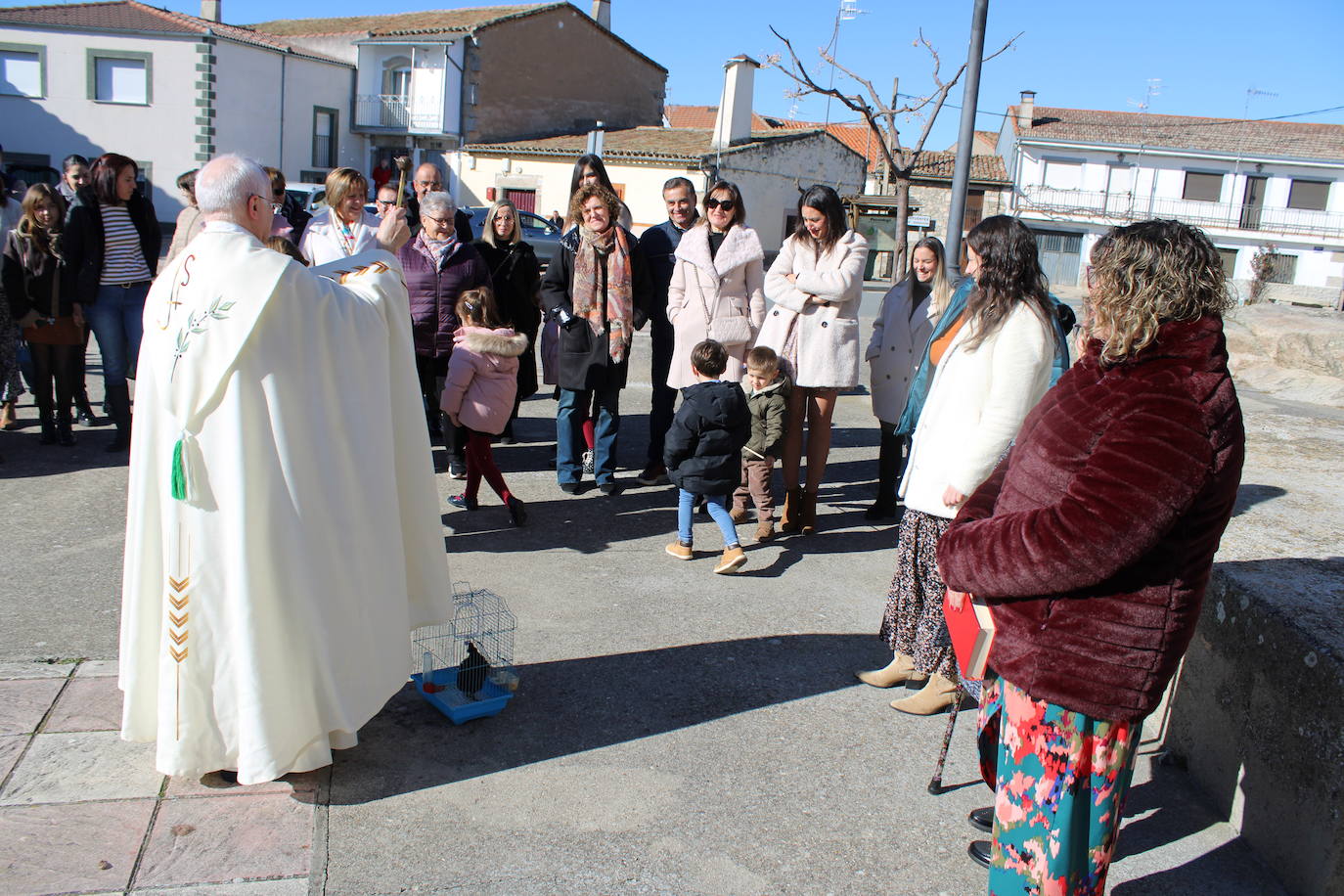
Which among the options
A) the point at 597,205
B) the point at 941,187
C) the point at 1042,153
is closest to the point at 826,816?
the point at 597,205

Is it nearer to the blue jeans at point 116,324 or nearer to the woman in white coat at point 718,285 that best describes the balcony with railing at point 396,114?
the blue jeans at point 116,324

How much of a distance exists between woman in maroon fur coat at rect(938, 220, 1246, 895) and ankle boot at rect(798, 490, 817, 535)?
3.63 meters

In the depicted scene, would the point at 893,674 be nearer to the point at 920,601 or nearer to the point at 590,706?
the point at 920,601

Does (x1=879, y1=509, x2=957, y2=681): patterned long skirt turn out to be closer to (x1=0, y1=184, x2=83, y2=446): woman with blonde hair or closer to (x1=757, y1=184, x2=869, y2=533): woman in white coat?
(x1=757, y1=184, x2=869, y2=533): woman in white coat

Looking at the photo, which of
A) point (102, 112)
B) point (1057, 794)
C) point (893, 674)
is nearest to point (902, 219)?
point (893, 674)

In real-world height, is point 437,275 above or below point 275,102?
below

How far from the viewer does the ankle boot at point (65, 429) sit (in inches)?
284

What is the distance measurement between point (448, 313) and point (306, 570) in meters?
3.90

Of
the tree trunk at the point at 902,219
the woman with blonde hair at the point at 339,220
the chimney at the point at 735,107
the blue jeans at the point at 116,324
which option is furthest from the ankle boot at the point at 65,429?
the chimney at the point at 735,107

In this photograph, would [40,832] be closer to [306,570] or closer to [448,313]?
[306,570]

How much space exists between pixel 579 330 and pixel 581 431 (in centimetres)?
67

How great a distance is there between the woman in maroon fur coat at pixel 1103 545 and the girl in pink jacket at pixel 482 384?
3865 millimetres

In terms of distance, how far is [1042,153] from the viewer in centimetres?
5219

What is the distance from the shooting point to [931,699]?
403 cm
